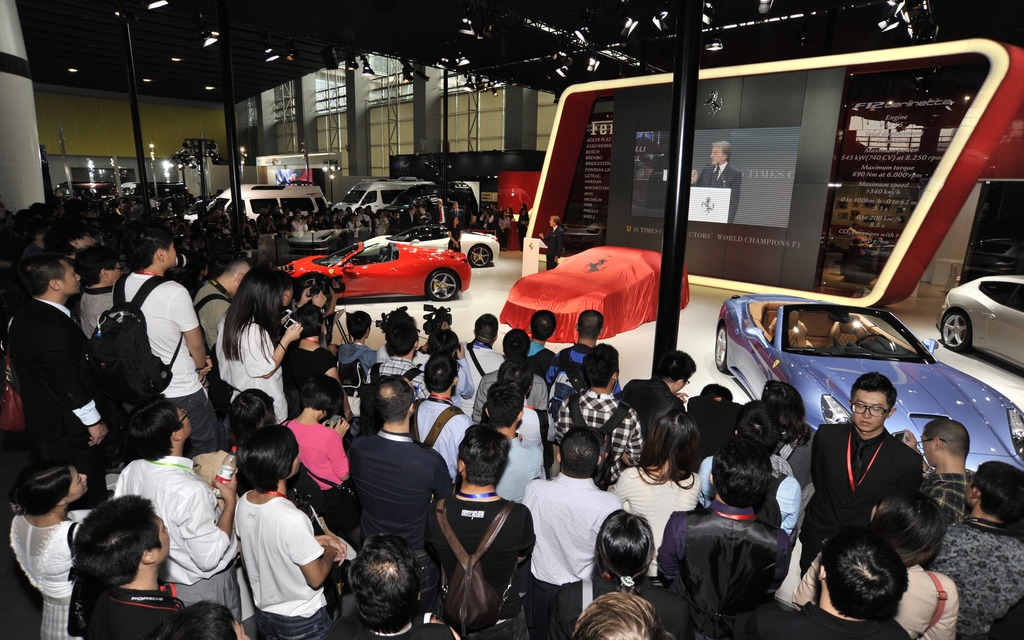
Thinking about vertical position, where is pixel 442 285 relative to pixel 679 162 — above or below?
below

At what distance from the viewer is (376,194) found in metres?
A: 21.0

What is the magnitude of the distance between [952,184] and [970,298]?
2.67 m

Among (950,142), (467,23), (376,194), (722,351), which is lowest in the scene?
(722,351)

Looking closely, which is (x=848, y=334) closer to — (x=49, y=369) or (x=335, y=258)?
(x=49, y=369)

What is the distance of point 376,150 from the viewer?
35312mm

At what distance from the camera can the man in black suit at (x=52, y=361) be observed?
10.4ft

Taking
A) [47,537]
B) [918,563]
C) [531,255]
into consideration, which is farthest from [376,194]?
[918,563]

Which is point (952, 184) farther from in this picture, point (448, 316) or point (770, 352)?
point (448, 316)

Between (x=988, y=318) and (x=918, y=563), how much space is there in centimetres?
731

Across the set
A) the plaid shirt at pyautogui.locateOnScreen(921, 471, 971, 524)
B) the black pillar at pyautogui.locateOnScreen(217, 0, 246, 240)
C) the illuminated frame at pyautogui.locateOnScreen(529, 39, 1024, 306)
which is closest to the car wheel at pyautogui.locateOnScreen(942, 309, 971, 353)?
the illuminated frame at pyautogui.locateOnScreen(529, 39, 1024, 306)

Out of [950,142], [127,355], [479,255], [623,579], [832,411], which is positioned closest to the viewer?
[623,579]

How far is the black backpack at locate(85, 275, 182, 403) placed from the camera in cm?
310

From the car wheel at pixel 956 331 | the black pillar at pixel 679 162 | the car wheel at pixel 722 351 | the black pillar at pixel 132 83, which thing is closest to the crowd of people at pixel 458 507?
the black pillar at pixel 679 162

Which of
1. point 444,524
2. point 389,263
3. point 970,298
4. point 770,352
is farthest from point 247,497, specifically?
point 970,298
